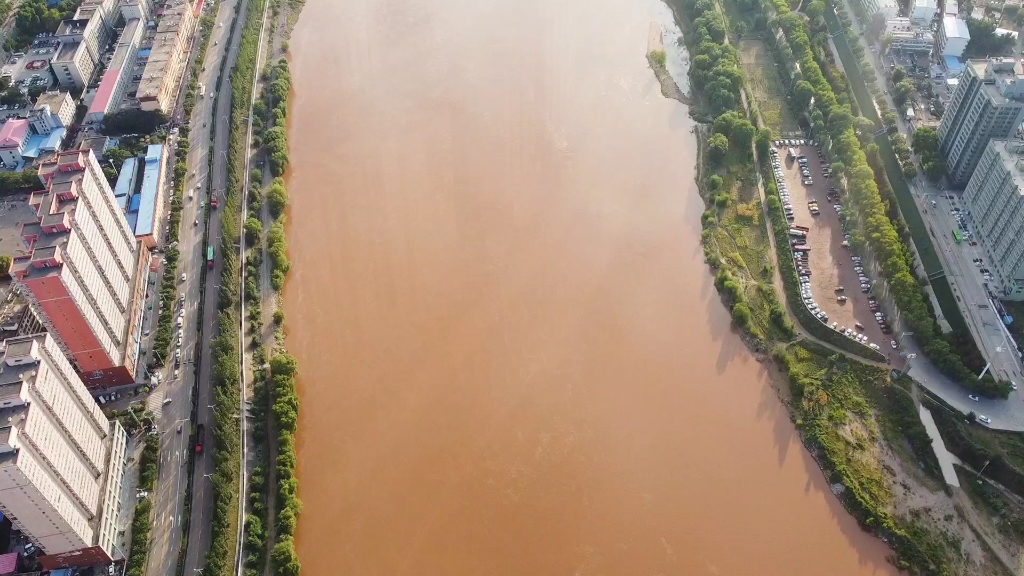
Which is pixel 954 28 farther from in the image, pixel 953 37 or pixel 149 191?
pixel 149 191

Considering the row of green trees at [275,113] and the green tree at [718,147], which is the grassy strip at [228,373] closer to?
the row of green trees at [275,113]

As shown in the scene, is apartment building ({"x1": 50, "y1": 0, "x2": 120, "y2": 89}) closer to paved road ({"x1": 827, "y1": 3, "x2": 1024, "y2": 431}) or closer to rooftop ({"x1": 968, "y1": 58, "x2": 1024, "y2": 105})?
paved road ({"x1": 827, "y1": 3, "x2": 1024, "y2": 431})

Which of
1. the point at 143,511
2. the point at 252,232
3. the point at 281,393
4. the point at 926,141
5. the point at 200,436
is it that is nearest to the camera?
the point at 143,511

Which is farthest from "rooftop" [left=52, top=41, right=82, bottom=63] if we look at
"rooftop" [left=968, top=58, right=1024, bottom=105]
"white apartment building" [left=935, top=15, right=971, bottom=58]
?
"white apartment building" [left=935, top=15, right=971, bottom=58]

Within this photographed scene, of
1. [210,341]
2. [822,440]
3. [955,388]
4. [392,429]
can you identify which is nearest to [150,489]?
[210,341]

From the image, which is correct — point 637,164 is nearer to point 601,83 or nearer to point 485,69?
point 601,83

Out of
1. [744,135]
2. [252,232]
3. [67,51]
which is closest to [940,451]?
[744,135]
